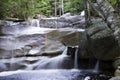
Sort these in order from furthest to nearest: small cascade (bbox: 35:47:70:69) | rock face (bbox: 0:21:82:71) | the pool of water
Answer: rock face (bbox: 0:21:82:71) < small cascade (bbox: 35:47:70:69) < the pool of water

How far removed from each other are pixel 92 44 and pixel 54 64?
2134 mm

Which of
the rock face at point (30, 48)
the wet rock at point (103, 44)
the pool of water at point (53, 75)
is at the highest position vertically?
the wet rock at point (103, 44)

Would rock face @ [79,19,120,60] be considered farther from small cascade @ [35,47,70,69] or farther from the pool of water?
small cascade @ [35,47,70,69]

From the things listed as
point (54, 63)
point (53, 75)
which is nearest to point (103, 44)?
Answer: point (53, 75)

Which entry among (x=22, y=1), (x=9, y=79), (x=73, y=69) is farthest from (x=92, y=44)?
(x=22, y=1)

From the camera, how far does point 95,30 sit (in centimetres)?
1019

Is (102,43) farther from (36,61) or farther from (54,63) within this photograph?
(36,61)

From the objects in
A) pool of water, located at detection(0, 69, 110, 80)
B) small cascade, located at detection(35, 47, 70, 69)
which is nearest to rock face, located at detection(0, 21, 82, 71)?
small cascade, located at detection(35, 47, 70, 69)

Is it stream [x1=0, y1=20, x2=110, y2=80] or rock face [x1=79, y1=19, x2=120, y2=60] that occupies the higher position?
rock face [x1=79, y1=19, x2=120, y2=60]

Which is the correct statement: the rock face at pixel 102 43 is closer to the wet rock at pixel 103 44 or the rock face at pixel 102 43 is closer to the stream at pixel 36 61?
the wet rock at pixel 103 44

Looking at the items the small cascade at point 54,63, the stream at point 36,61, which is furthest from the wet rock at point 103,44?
the small cascade at point 54,63

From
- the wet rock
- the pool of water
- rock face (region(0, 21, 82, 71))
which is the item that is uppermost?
the wet rock

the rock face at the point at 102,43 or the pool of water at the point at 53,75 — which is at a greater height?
the rock face at the point at 102,43

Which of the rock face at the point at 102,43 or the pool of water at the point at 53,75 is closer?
the pool of water at the point at 53,75
